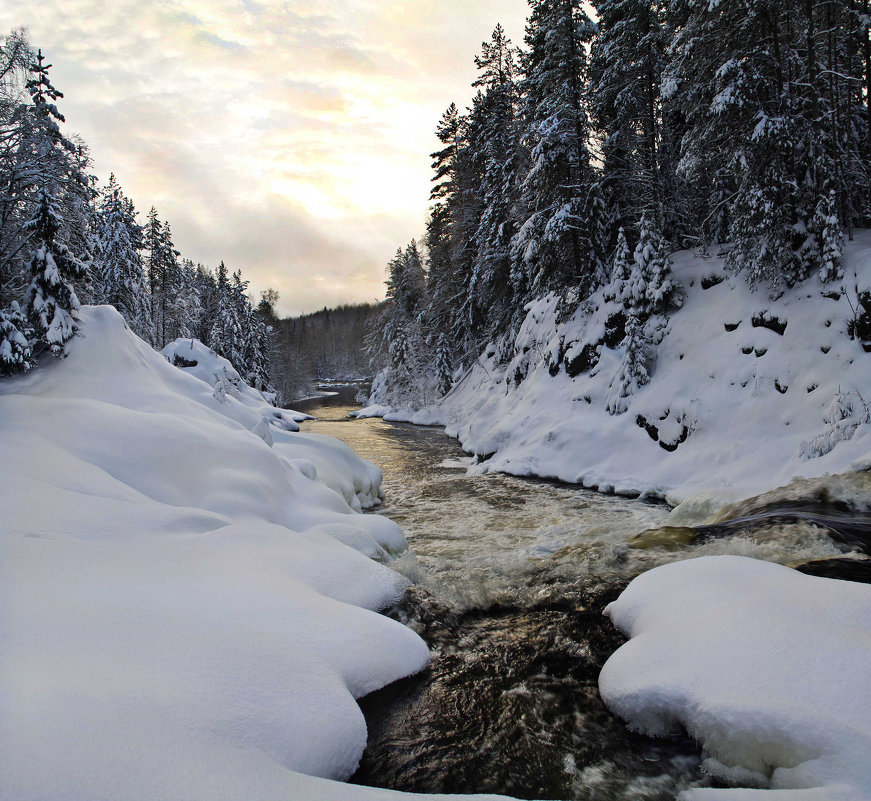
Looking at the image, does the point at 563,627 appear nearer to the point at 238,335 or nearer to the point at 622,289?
the point at 622,289

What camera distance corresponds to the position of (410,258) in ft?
136

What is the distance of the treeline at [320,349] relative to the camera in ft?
212

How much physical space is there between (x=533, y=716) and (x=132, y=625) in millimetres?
3271

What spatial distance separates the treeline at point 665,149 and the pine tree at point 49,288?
46.3 feet

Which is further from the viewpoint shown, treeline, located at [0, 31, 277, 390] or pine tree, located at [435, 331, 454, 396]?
pine tree, located at [435, 331, 454, 396]

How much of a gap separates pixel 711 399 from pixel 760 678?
10.6m

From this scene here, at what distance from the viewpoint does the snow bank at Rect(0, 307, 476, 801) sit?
8.48ft

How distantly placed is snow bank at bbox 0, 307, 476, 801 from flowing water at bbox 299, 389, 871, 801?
48 centimetres

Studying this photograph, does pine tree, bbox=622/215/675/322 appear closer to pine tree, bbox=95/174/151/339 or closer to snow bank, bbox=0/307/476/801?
snow bank, bbox=0/307/476/801

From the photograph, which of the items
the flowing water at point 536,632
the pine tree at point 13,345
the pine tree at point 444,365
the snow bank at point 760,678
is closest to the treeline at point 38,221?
the pine tree at point 13,345

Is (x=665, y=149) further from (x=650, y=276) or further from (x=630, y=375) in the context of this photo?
(x=630, y=375)

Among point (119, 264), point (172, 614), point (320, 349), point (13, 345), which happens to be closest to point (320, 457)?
point (13, 345)

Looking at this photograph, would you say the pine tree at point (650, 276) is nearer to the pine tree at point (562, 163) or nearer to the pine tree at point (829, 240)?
the pine tree at point (562, 163)

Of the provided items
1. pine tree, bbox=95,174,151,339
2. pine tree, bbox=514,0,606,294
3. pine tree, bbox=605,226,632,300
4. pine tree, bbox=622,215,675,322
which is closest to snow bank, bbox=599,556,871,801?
pine tree, bbox=622,215,675,322
